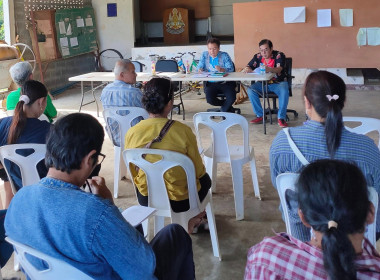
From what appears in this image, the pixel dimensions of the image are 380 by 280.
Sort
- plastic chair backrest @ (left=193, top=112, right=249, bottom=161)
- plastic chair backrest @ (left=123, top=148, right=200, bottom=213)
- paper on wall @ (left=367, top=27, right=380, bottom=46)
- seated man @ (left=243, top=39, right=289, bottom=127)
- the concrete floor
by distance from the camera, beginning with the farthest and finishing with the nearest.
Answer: paper on wall @ (left=367, top=27, right=380, bottom=46)
seated man @ (left=243, top=39, right=289, bottom=127)
plastic chair backrest @ (left=193, top=112, right=249, bottom=161)
the concrete floor
plastic chair backrest @ (left=123, top=148, right=200, bottom=213)

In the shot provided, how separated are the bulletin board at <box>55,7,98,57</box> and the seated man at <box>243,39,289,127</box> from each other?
4.24 meters

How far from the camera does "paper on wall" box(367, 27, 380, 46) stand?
7352 mm

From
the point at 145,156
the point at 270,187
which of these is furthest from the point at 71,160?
the point at 270,187

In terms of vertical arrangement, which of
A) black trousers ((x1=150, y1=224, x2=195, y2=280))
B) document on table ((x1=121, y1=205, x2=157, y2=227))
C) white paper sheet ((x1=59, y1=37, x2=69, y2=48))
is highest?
white paper sheet ((x1=59, y1=37, x2=69, y2=48))

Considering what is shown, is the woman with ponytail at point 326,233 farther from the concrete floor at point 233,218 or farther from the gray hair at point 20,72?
the gray hair at point 20,72

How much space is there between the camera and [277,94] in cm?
558

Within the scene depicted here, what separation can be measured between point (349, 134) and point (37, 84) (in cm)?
181

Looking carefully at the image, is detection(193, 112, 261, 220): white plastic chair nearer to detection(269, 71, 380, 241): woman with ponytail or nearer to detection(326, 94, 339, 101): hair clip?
detection(269, 71, 380, 241): woman with ponytail

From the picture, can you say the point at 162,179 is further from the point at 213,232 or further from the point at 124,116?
the point at 124,116

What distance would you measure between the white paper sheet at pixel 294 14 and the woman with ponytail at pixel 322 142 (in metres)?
6.04

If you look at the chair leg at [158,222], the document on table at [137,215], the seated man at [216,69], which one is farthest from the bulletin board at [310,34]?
the document on table at [137,215]

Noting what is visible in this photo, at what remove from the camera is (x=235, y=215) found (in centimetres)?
314

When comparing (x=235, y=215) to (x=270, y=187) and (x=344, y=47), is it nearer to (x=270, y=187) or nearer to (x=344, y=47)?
(x=270, y=187)

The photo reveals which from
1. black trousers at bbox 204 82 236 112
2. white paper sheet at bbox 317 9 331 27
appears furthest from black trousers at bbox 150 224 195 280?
white paper sheet at bbox 317 9 331 27
